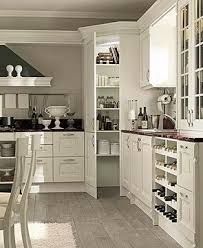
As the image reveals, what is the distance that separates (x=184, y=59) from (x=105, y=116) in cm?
255

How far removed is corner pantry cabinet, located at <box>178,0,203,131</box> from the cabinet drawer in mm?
732

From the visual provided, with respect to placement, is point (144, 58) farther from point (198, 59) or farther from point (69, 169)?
point (198, 59)

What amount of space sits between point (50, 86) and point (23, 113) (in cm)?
58

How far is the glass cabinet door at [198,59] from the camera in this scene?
13.3 ft

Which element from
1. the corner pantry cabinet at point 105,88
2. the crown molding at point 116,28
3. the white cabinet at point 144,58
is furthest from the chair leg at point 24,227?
the crown molding at point 116,28

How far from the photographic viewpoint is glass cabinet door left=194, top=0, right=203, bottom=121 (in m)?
4.05

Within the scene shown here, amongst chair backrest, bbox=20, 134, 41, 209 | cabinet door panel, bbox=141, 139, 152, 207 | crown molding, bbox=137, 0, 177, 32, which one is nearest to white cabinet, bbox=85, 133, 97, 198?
cabinet door panel, bbox=141, 139, 152, 207

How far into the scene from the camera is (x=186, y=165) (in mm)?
3539

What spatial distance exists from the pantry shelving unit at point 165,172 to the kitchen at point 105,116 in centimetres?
1

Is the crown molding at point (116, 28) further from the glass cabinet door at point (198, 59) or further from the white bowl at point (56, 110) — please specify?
the glass cabinet door at point (198, 59)

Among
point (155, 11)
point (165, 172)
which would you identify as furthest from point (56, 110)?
point (165, 172)

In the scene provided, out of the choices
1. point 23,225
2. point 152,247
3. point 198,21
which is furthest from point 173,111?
point 23,225

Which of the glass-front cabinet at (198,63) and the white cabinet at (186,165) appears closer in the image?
the white cabinet at (186,165)

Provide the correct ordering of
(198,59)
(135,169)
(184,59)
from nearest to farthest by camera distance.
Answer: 1. (198,59)
2. (184,59)
3. (135,169)
